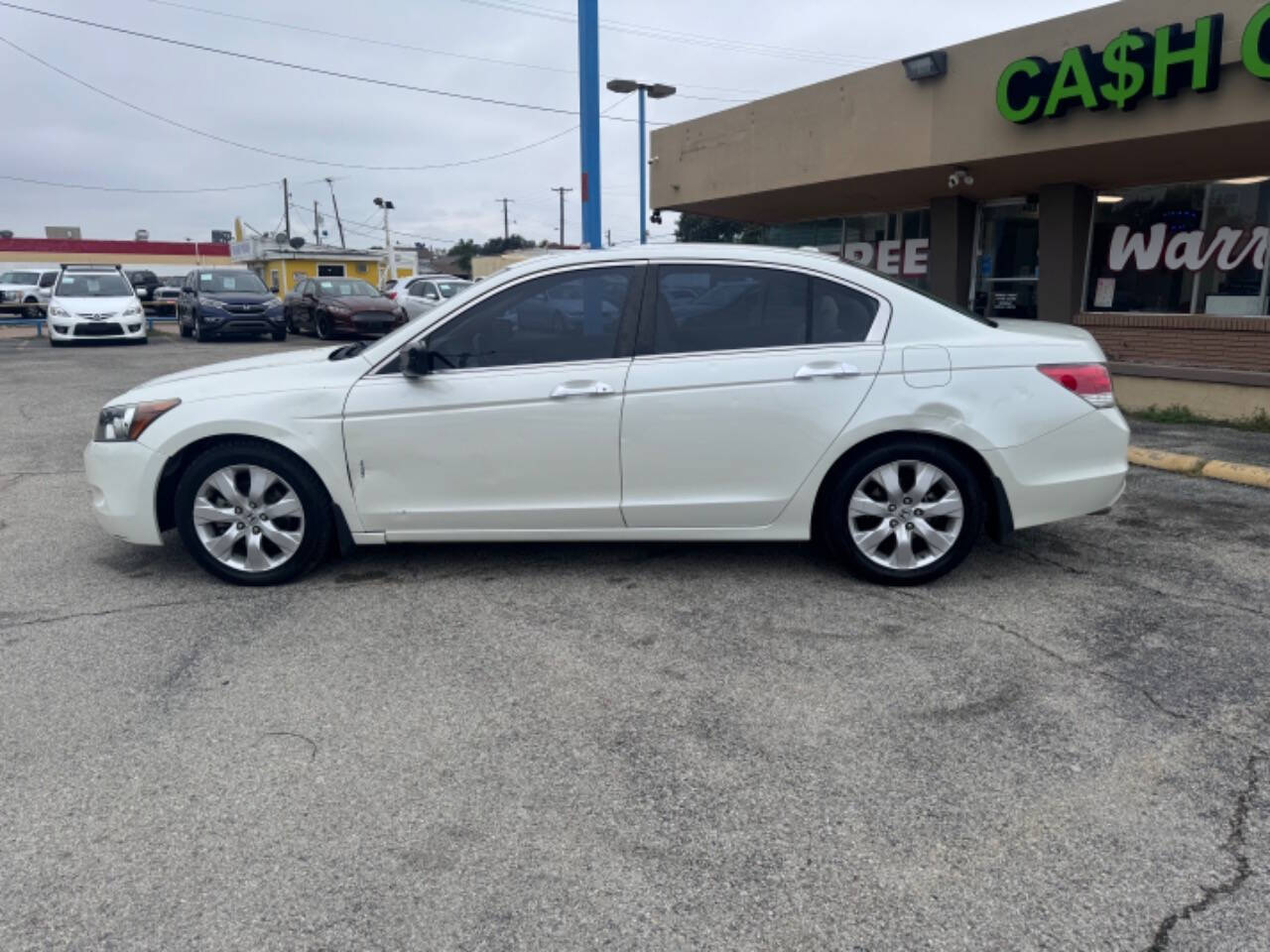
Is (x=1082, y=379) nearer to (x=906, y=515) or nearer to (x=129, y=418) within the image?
(x=906, y=515)

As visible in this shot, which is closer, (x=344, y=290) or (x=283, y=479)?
(x=283, y=479)

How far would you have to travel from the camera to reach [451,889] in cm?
255

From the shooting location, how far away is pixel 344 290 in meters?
22.9

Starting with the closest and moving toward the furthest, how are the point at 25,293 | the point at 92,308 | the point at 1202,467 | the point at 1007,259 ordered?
1. the point at 1202,467
2. the point at 1007,259
3. the point at 92,308
4. the point at 25,293

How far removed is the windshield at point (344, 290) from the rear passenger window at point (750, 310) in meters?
19.3

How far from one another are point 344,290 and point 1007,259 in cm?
1571

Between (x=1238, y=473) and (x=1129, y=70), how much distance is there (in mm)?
4105

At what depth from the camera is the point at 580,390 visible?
464 cm

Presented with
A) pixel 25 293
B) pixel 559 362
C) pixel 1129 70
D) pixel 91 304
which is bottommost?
pixel 559 362

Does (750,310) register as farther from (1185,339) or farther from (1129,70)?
(1185,339)

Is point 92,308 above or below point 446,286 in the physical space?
below

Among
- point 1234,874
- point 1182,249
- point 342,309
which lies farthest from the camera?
point 342,309

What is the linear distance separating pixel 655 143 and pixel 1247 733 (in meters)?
14.3

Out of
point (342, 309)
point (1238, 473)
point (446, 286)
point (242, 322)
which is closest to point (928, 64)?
point (1238, 473)
